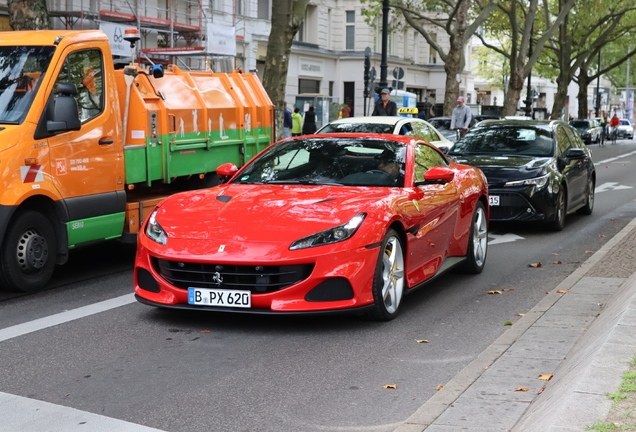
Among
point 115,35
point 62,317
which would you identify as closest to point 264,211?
point 62,317

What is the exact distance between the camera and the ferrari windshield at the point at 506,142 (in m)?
13.6

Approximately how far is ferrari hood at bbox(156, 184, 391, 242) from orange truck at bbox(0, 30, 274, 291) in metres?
1.39

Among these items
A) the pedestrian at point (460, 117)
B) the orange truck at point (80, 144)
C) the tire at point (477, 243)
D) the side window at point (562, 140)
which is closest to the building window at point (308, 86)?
the pedestrian at point (460, 117)

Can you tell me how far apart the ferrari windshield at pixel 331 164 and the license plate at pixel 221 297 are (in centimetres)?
157

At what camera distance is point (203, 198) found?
25.3 ft

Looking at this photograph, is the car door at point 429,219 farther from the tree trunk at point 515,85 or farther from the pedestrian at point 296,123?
the tree trunk at point 515,85

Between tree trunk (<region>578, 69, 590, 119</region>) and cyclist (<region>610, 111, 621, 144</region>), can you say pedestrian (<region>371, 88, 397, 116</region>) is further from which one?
tree trunk (<region>578, 69, 590, 119</region>)

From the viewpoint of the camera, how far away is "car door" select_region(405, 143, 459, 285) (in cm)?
771

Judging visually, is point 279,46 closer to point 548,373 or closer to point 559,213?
point 559,213

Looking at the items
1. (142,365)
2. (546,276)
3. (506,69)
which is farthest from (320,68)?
(142,365)

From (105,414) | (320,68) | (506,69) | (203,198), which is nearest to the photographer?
(105,414)

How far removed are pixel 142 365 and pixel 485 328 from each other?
2706 millimetres

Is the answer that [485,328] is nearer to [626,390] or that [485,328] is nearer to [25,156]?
[626,390]

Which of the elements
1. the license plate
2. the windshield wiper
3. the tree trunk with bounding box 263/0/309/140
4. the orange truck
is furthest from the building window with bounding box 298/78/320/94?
the license plate
